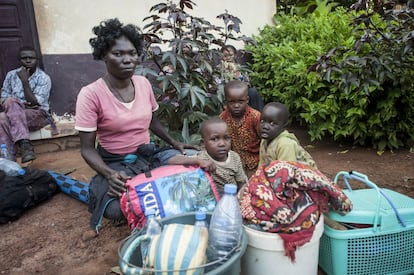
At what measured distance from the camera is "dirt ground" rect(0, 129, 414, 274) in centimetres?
216

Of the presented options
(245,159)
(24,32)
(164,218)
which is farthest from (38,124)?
(164,218)

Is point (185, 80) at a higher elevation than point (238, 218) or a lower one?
higher

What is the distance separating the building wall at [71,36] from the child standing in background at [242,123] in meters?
2.65

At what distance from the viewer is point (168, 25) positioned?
316cm

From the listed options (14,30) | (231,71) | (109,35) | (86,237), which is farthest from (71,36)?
(86,237)

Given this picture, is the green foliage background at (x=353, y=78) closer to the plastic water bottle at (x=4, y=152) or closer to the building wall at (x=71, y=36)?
the building wall at (x=71, y=36)

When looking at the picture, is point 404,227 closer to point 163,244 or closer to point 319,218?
point 319,218

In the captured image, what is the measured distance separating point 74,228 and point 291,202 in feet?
6.00

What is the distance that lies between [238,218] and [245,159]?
4.92ft

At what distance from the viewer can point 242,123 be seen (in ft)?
9.39

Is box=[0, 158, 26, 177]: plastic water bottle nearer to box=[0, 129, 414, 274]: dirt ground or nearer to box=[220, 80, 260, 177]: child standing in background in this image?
box=[0, 129, 414, 274]: dirt ground

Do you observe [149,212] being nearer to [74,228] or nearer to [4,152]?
[74,228]

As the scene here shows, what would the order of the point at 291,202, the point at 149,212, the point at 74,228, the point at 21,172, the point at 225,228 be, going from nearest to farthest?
the point at 225,228, the point at 291,202, the point at 149,212, the point at 74,228, the point at 21,172

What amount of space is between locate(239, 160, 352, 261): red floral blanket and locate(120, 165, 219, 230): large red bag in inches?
11.7
